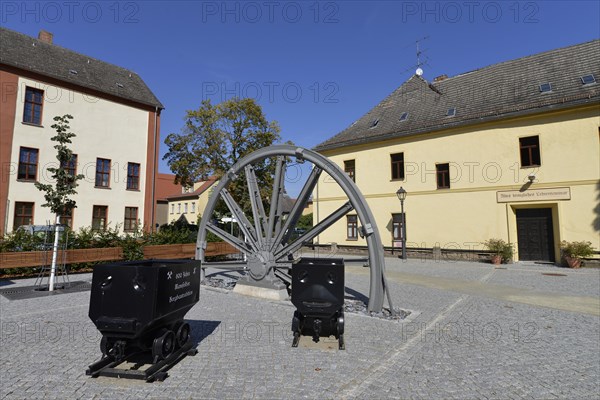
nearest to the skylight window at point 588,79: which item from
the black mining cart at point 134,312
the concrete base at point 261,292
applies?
the concrete base at point 261,292

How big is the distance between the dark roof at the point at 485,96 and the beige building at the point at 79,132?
13134 millimetres

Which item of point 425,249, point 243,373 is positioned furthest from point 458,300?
point 425,249

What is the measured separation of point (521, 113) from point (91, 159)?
24137 millimetres

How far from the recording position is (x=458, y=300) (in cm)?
862

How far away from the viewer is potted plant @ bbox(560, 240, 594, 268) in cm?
1515

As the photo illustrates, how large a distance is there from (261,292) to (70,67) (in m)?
22.4

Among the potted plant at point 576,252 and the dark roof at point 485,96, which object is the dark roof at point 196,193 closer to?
the dark roof at point 485,96

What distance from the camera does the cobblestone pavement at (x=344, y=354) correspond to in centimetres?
373

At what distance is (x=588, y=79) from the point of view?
16.7 metres

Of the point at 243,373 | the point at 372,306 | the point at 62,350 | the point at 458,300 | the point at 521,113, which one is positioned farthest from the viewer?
A: the point at 521,113

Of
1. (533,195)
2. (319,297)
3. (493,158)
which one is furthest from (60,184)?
(533,195)

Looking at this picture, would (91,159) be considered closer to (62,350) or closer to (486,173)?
(62,350)

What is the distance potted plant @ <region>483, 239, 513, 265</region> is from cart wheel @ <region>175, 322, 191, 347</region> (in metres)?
16.7

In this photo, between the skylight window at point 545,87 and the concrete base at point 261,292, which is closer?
the concrete base at point 261,292
